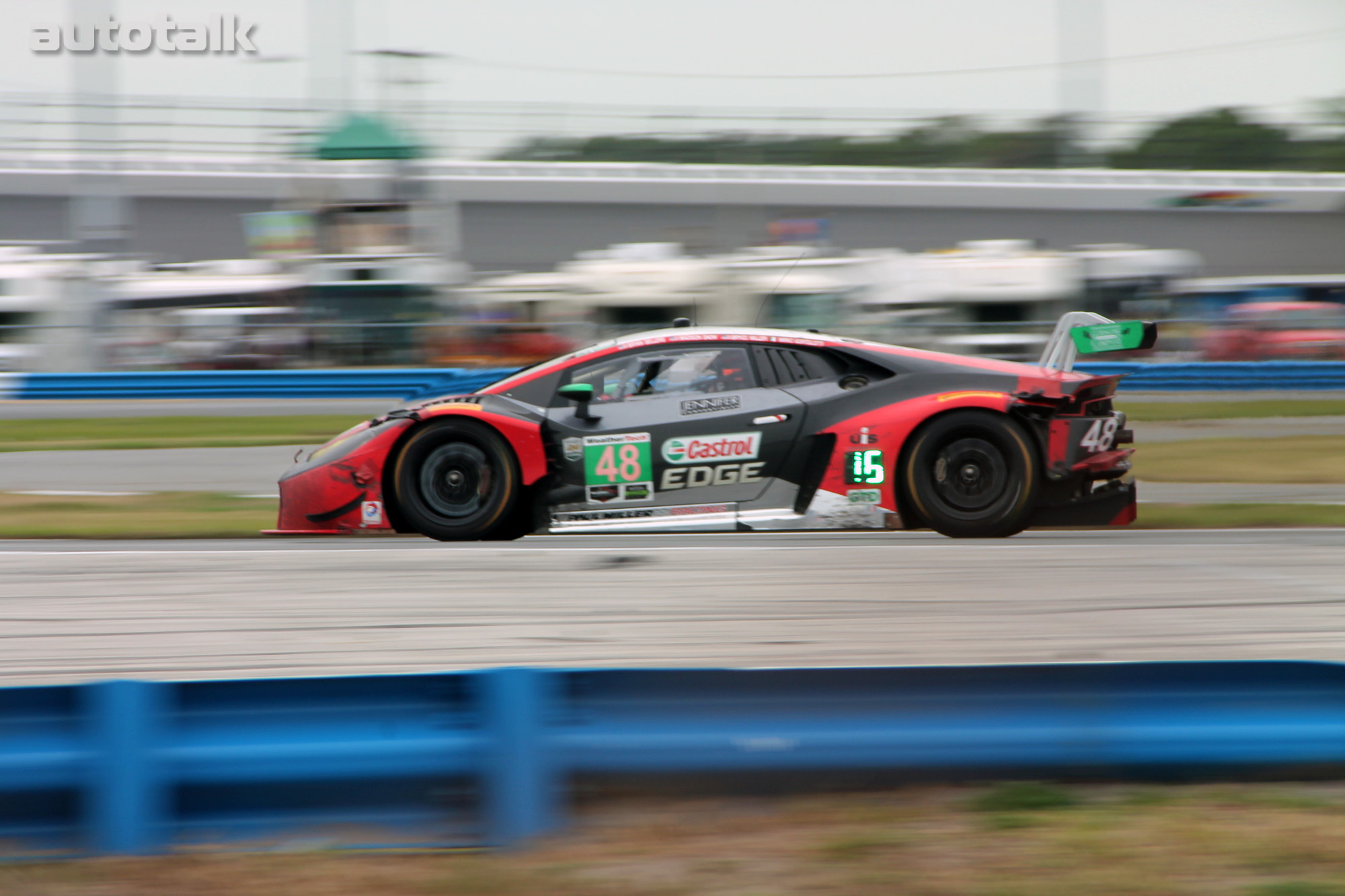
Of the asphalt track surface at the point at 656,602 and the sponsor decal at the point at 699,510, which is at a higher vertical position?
the sponsor decal at the point at 699,510

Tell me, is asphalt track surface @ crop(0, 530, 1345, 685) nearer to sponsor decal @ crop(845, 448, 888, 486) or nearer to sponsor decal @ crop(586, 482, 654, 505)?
sponsor decal @ crop(586, 482, 654, 505)

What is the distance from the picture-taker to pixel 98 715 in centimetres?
272

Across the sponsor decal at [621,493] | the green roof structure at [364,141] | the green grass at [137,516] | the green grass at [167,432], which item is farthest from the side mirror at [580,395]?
the green roof structure at [364,141]

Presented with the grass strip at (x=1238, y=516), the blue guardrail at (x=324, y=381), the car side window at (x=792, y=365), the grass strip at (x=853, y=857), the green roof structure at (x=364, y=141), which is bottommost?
the grass strip at (x=853, y=857)

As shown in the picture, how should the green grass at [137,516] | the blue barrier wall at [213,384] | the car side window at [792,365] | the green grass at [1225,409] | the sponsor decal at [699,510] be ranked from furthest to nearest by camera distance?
the blue barrier wall at [213,384] < the green grass at [1225,409] < the green grass at [137,516] < the car side window at [792,365] < the sponsor decal at [699,510]

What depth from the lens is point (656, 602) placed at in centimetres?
509

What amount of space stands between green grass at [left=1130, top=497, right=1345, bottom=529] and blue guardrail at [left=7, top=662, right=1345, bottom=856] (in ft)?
14.0

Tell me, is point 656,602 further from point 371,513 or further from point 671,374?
point 371,513

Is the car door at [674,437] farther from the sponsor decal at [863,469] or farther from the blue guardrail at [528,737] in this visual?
the blue guardrail at [528,737]

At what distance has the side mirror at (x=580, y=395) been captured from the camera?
21.0 feet

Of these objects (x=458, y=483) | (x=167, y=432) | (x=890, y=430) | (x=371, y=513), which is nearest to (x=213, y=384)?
(x=167, y=432)

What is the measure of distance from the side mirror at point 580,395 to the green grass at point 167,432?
5.96m

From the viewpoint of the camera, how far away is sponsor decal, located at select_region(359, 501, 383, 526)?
6551 mm

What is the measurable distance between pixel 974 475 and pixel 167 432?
970 centimetres
